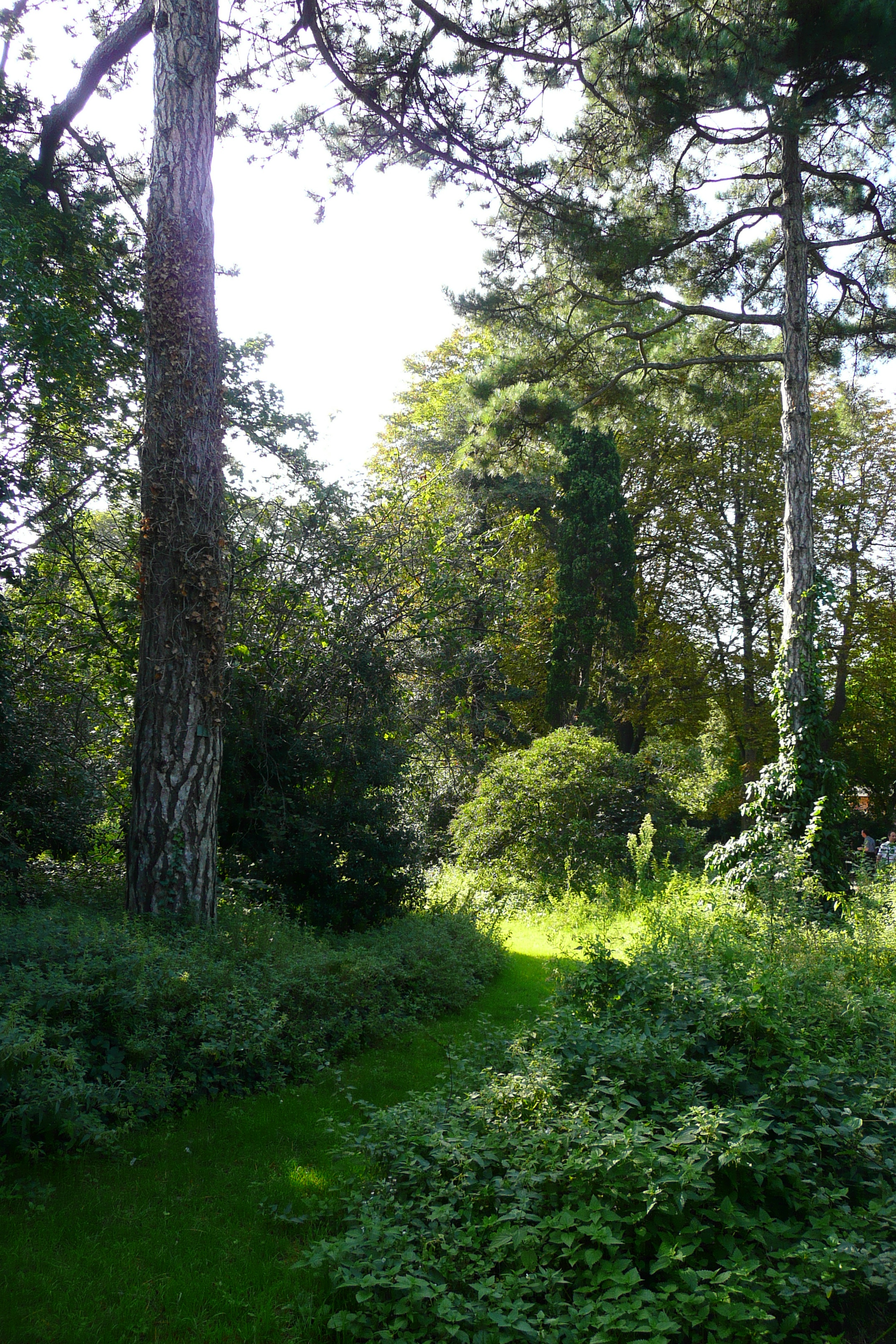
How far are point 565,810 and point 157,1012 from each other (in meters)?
9.85

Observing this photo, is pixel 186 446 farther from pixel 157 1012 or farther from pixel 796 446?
pixel 796 446

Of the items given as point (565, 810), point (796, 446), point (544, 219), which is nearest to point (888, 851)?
point (565, 810)

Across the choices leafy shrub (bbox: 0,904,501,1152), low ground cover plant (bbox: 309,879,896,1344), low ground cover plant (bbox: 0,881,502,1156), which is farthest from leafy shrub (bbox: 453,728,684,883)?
low ground cover plant (bbox: 309,879,896,1344)

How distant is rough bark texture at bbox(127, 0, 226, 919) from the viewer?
6359mm

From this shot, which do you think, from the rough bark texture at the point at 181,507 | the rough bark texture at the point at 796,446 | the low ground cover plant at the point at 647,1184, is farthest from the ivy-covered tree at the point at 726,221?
the low ground cover plant at the point at 647,1184

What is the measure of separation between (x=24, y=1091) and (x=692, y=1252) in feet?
9.21

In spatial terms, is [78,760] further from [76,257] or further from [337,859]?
[76,257]

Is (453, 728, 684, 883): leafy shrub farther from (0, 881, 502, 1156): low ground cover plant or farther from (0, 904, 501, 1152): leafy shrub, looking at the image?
(0, 904, 501, 1152): leafy shrub

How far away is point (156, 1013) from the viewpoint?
448 cm

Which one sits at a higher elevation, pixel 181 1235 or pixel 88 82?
pixel 88 82

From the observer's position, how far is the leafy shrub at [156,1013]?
3.77m

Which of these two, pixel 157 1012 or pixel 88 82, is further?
pixel 88 82

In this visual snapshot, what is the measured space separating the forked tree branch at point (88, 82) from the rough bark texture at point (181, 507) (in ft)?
7.04

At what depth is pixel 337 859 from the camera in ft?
29.5
